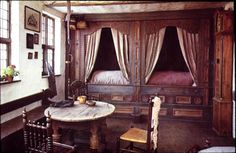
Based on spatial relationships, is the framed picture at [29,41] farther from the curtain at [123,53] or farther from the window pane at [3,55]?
the curtain at [123,53]

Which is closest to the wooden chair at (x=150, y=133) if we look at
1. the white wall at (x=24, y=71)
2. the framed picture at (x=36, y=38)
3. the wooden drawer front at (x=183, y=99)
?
the white wall at (x=24, y=71)

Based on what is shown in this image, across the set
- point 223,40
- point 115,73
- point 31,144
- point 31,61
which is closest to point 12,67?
point 31,61

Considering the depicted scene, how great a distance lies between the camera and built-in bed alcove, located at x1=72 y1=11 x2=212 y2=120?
17.8ft

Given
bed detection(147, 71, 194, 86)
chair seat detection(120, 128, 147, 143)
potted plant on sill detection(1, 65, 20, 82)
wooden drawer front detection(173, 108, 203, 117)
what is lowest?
wooden drawer front detection(173, 108, 203, 117)

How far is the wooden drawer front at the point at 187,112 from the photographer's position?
5.43 m

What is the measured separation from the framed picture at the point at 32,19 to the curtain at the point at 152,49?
2.38 metres

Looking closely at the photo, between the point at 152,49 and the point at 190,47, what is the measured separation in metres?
0.82

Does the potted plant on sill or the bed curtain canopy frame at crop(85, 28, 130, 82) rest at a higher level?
the bed curtain canopy frame at crop(85, 28, 130, 82)

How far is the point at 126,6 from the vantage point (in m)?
5.11

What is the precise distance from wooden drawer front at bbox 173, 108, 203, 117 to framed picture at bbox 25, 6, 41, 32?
3308 millimetres

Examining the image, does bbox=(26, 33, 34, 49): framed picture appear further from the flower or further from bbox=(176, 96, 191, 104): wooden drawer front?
bbox=(176, 96, 191, 104): wooden drawer front

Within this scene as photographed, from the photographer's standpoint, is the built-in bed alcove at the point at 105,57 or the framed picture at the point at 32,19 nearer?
the framed picture at the point at 32,19

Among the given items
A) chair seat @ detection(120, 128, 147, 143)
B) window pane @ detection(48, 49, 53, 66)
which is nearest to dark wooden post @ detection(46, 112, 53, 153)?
chair seat @ detection(120, 128, 147, 143)

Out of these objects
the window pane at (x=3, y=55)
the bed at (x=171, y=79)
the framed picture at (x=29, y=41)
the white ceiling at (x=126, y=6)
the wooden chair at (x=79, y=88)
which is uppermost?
the white ceiling at (x=126, y=6)
